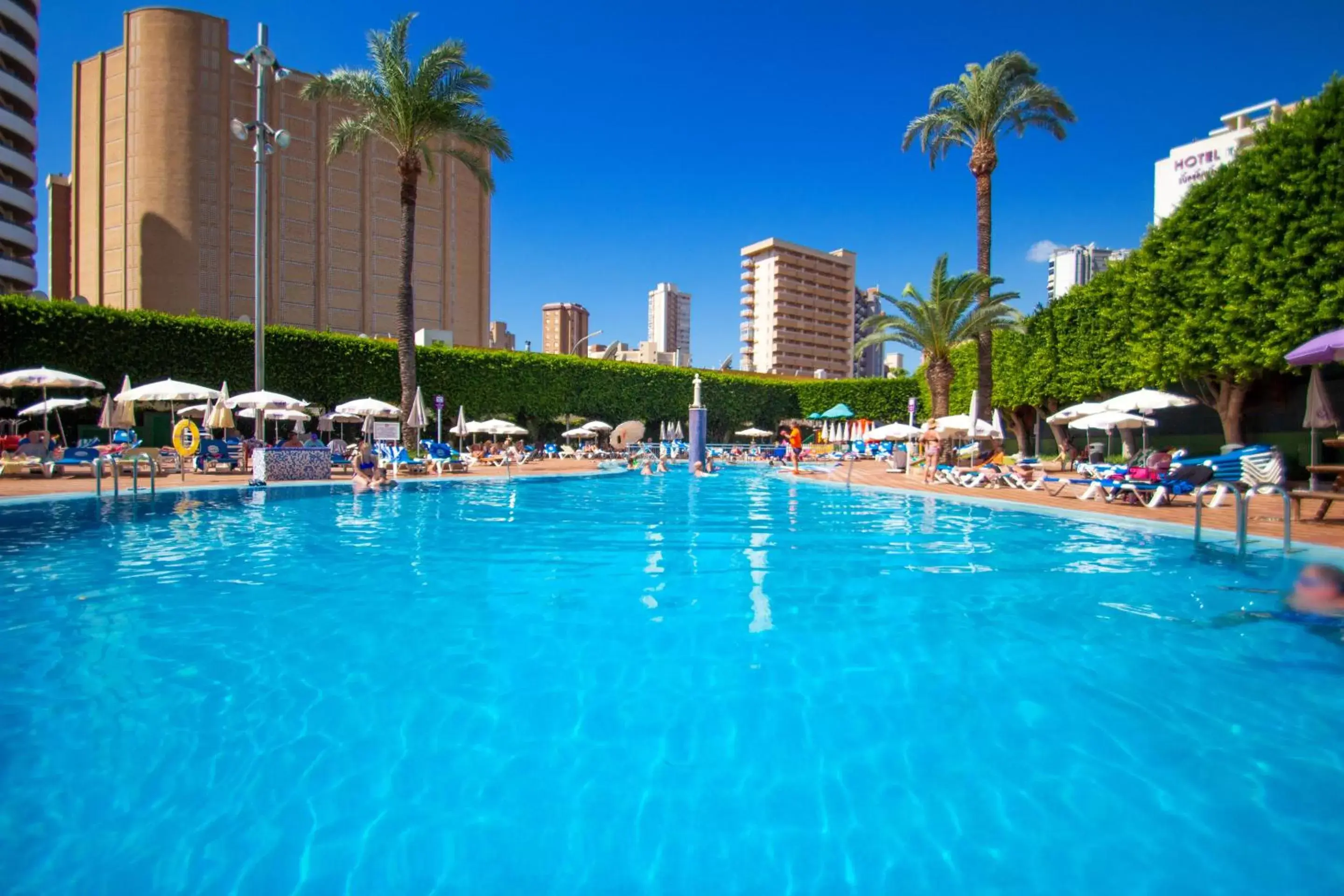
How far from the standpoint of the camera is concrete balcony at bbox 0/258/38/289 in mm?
39906

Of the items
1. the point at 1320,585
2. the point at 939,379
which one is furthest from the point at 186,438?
the point at 939,379

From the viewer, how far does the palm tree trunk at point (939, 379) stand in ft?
73.6

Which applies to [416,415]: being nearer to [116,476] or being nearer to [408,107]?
[408,107]

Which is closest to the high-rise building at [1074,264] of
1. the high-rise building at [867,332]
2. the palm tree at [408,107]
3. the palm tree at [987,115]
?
the high-rise building at [867,332]

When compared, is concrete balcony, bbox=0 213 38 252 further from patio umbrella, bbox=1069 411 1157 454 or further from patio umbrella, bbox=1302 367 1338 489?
patio umbrella, bbox=1302 367 1338 489

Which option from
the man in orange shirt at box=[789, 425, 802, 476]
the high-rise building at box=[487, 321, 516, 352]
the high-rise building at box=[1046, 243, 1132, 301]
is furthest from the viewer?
the high-rise building at box=[1046, 243, 1132, 301]

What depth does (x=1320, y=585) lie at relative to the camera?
5.64 meters

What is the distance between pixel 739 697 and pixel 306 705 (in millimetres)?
2293

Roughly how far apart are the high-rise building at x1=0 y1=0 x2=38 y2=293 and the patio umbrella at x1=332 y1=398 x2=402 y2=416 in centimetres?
3561

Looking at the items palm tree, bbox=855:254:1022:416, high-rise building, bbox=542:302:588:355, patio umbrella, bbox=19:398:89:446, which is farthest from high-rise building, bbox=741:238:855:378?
patio umbrella, bbox=19:398:89:446

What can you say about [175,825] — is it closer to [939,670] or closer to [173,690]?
[173,690]

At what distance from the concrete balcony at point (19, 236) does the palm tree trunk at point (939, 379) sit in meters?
51.1

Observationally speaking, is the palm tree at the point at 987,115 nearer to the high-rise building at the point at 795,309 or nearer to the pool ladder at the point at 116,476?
the pool ladder at the point at 116,476

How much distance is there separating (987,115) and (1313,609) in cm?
1961
